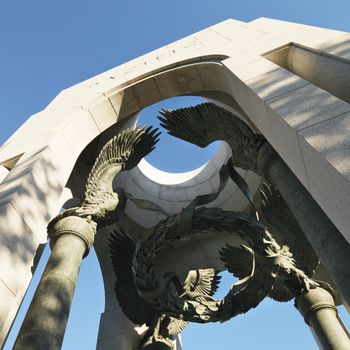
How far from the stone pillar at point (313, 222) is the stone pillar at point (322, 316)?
1972mm

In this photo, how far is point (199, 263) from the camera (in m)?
13.4

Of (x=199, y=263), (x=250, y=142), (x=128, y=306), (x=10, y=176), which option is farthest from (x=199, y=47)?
(x=199, y=263)

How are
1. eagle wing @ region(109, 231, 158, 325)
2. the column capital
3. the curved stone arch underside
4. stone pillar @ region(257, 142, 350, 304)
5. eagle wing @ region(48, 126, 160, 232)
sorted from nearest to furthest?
the curved stone arch underside, stone pillar @ region(257, 142, 350, 304), the column capital, eagle wing @ region(48, 126, 160, 232), eagle wing @ region(109, 231, 158, 325)

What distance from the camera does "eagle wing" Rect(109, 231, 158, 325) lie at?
9.05m

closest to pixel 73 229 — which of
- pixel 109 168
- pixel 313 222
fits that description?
pixel 109 168

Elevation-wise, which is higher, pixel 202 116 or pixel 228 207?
pixel 228 207

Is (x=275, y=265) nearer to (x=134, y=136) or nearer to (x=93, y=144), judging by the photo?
(x=134, y=136)

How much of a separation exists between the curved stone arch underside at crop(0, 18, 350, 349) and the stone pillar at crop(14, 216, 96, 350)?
0.89 feet

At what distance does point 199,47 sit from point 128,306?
270 inches

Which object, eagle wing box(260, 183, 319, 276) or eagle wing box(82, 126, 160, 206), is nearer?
eagle wing box(82, 126, 160, 206)

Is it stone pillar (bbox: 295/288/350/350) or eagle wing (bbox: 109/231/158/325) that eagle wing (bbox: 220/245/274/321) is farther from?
eagle wing (bbox: 109/231/158/325)

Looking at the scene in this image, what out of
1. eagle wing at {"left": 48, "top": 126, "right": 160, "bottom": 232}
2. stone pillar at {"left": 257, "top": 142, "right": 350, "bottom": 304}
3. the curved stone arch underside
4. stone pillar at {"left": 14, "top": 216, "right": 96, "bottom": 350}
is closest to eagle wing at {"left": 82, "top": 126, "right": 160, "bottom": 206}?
eagle wing at {"left": 48, "top": 126, "right": 160, "bottom": 232}

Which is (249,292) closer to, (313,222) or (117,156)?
(313,222)

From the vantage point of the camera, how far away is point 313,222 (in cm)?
539
